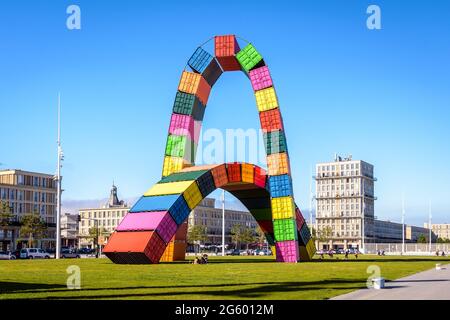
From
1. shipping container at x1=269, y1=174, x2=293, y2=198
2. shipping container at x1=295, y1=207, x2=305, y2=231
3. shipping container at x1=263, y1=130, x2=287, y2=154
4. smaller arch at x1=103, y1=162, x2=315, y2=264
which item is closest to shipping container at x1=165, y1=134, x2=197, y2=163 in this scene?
smaller arch at x1=103, y1=162, x2=315, y2=264

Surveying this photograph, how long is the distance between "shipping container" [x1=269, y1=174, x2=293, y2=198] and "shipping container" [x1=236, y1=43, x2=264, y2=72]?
36.6ft

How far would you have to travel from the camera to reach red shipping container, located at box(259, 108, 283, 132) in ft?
198

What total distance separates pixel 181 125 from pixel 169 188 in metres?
8.59

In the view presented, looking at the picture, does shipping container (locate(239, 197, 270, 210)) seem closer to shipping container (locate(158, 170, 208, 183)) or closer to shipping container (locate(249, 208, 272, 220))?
shipping container (locate(249, 208, 272, 220))

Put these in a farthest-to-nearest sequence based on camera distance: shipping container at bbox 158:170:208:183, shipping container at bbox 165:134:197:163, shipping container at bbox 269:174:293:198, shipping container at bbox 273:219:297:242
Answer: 1. shipping container at bbox 165:134:197:163
2. shipping container at bbox 269:174:293:198
3. shipping container at bbox 273:219:297:242
4. shipping container at bbox 158:170:208:183

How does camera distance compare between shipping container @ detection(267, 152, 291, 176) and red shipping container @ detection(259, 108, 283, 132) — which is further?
red shipping container @ detection(259, 108, 283, 132)

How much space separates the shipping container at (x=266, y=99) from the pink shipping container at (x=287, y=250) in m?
13.0

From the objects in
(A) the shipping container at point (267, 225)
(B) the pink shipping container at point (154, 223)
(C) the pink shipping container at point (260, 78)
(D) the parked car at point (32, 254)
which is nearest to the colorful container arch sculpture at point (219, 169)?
(C) the pink shipping container at point (260, 78)

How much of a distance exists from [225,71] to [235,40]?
458 centimetres

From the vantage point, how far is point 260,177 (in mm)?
61938

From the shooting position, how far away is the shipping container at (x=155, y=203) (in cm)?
5281

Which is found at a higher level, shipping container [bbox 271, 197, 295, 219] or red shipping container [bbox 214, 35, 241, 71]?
red shipping container [bbox 214, 35, 241, 71]
